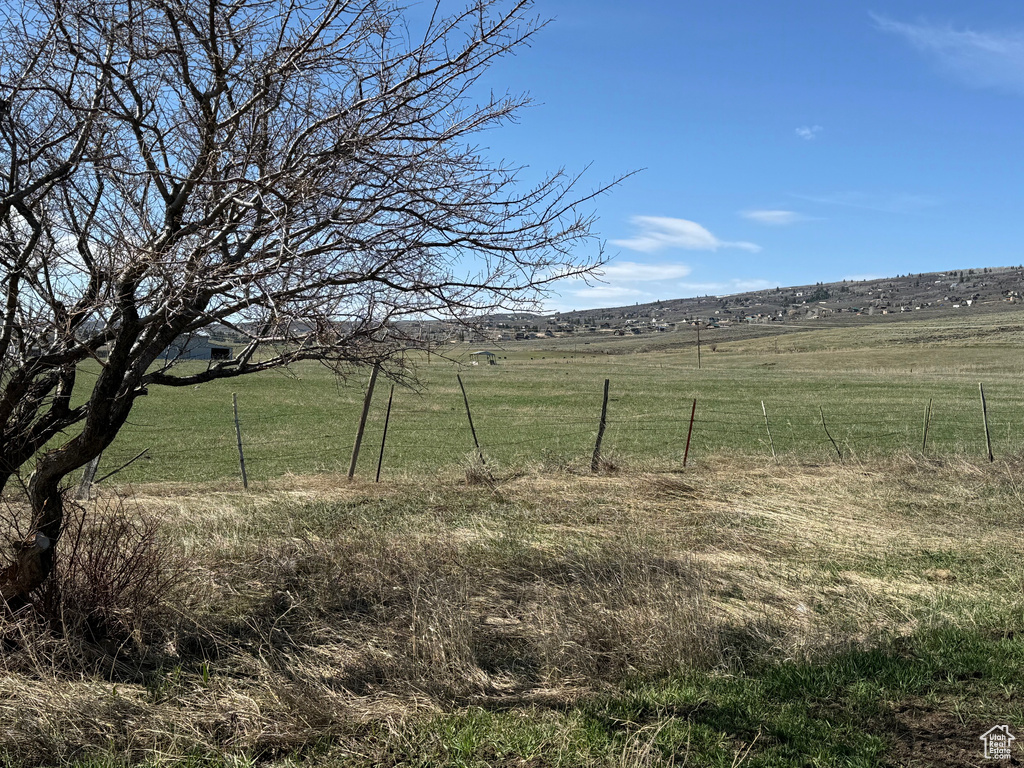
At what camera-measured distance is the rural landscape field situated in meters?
Result: 3.95

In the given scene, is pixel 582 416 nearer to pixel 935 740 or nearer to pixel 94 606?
pixel 94 606

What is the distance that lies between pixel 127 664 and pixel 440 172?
12.5 feet

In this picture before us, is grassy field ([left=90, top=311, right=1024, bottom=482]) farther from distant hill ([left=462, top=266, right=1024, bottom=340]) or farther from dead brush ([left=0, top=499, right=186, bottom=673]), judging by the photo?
distant hill ([left=462, top=266, right=1024, bottom=340])

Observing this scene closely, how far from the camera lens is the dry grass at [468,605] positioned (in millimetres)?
4203

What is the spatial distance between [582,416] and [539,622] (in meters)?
26.9

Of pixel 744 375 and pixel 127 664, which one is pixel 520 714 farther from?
pixel 744 375

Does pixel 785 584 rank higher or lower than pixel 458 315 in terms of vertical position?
lower

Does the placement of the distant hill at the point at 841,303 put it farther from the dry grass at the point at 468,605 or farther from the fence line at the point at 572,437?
the dry grass at the point at 468,605

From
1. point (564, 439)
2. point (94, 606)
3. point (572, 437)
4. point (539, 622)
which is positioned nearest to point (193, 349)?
point (94, 606)

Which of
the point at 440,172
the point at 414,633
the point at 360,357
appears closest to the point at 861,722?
the point at 414,633

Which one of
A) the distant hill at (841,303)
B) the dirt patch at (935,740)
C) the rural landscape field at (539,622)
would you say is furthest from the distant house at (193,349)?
the distant hill at (841,303)

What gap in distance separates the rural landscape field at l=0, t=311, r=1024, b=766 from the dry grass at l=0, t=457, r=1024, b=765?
3 cm

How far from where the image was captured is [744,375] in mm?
58531

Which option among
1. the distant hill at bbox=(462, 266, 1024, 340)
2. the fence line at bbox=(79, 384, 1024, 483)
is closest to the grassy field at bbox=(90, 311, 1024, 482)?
the fence line at bbox=(79, 384, 1024, 483)
